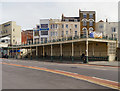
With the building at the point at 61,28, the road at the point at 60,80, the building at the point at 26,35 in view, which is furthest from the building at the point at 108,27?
the road at the point at 60,80

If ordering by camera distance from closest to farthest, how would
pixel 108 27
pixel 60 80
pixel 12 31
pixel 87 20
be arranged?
pixel 60 80 < pixel 108 27 < pixel 87 20 < pixel 12 31

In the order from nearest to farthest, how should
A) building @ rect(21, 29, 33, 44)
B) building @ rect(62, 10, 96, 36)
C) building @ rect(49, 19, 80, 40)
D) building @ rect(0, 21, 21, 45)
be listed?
1. building @ rect(49, 19, 80, 40)
2. building @ rect(62, 10, 96, 36)
3. building @ rect(0, 21, 21, 45)
4. building @ rect(21, 29, 33, 44)

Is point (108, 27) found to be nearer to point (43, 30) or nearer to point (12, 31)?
point (43, 30)

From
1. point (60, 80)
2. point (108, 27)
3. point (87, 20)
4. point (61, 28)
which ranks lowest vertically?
point (60, 80)

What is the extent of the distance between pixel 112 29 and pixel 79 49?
24.7 m

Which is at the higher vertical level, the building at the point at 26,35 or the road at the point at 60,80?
the building at the point at 26,35

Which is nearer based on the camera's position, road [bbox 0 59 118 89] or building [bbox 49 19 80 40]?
road [bbox 0 59 118 89]

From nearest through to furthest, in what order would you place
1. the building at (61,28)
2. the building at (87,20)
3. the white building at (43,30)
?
the building at (61,28) < the white building at (43,30) < the building at (87,20)

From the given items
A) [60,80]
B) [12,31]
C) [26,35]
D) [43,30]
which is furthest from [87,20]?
[60,80]

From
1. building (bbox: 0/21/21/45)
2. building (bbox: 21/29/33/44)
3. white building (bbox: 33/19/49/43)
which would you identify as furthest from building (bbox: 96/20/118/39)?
building (bbox: 0/21/21/45)

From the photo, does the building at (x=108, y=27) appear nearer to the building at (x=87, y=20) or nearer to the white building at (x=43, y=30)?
the building at (x=87, y=20)

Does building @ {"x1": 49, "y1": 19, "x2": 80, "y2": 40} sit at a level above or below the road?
above

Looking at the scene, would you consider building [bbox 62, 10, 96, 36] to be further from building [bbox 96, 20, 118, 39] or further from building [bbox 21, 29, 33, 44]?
building [bbox 21, 29, 33, 44]

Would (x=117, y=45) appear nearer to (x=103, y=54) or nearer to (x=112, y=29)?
(x=103, y=54)
